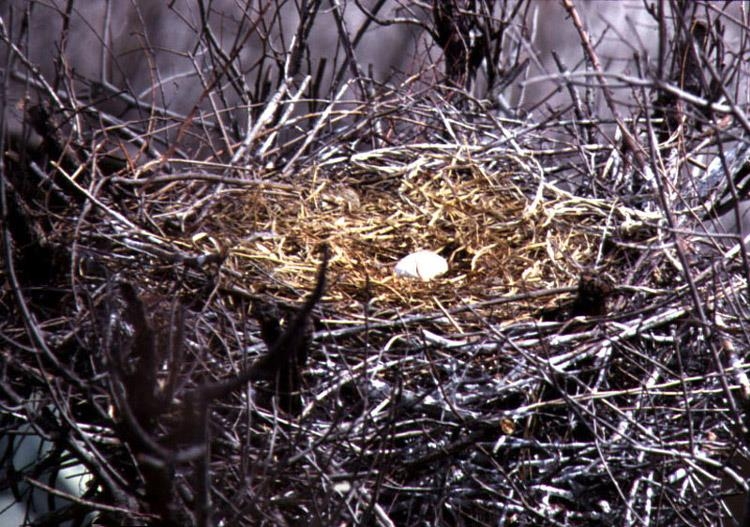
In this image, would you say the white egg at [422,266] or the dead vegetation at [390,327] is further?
the white egg at [422,266]

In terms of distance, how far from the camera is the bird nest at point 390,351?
167 centimetres

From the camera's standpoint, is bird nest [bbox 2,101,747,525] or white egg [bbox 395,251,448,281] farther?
white egg [bbox 395,251,448,281]

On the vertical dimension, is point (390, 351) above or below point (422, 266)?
below

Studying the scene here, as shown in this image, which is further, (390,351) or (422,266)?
(422,266)

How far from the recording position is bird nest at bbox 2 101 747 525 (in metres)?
1.67

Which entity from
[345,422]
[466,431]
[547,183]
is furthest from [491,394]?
[547,183]

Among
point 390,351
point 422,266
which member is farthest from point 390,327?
point 422,266

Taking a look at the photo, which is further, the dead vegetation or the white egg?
the white egg

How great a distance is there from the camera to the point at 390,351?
2.05 m

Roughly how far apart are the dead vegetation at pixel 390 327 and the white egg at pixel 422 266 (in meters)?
0.04

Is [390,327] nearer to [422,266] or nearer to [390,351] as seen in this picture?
[390,351]

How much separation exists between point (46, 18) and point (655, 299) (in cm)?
252

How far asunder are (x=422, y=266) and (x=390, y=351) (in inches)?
14.3

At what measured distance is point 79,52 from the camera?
3840mm
